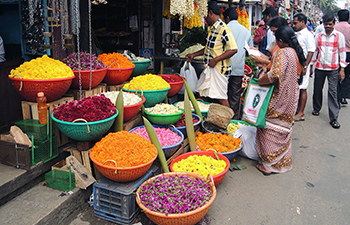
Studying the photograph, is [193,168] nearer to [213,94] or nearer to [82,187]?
[82,187]

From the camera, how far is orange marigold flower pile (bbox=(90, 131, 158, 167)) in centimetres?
301

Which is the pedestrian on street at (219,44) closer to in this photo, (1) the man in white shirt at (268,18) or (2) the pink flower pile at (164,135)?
(2) the pink flower pile at (164,135)

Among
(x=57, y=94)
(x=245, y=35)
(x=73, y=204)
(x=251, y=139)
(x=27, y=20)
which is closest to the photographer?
(x=73, y=204)

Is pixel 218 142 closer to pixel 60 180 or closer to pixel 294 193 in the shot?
pixel 294 193

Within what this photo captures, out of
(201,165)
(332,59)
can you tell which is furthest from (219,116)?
(332,59)

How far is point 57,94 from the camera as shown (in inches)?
135

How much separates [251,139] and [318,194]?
52.8 inches

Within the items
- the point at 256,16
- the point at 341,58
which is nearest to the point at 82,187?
the point at 341,58

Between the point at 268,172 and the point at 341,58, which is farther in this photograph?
the point at 341,58

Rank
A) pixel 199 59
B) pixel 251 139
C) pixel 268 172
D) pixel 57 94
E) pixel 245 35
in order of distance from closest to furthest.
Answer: pixel 57 94 → pixel 268 172 → pixel 251 139 → pixel 245 35 → pixel 199 59

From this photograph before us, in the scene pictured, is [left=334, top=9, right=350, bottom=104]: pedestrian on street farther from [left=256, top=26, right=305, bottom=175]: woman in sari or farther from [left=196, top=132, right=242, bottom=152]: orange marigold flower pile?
[left=196, top=132, right=242, bottom=152]: orange marigold flower pile

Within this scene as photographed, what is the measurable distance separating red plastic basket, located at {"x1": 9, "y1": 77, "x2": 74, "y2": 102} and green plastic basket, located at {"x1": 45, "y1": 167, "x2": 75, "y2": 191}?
2.91 feet

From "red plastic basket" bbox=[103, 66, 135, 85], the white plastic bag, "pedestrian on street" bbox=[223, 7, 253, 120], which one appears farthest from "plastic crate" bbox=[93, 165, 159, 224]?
"pedestrian on street" bbox=[223, 7, 253, 120]

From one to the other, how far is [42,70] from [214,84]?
3231 millimetres
